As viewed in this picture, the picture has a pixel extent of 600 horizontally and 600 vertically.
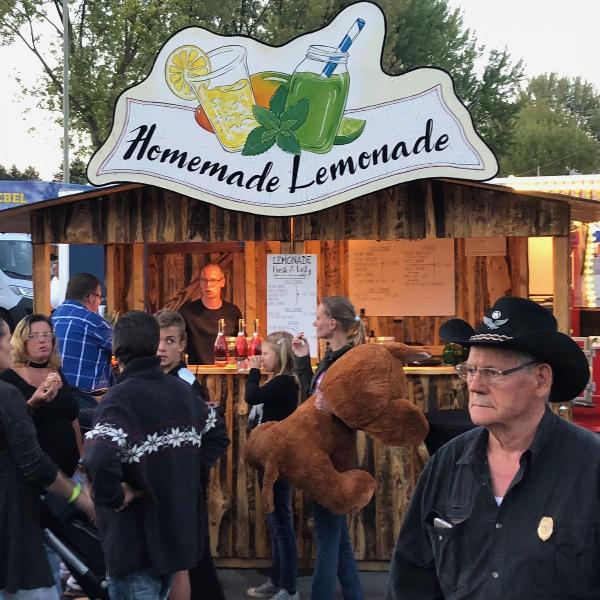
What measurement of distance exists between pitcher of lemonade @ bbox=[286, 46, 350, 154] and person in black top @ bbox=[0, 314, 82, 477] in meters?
2.32

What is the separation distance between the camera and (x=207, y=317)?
9258 millimetres

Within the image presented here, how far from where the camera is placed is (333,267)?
9.77m

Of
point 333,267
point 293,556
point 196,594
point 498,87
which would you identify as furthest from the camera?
point 498,87

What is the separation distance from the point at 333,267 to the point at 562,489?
7375 mm

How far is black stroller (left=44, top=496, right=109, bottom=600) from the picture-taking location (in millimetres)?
4633

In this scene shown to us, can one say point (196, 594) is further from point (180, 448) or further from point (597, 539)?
point (597, 539)

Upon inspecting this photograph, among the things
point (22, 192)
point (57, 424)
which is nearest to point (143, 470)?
point (57, 424)

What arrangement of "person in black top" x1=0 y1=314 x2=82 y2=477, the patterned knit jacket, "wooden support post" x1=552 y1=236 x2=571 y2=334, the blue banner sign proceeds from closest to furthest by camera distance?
the patterned knit jacket → "person in black top" x1=0 y1=314 x2=82 y2=477 → "wooden support post" x1=552 y1=236 x2=571 y2=334 → the blue banner sign

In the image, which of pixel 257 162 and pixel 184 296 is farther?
pixel 184 296

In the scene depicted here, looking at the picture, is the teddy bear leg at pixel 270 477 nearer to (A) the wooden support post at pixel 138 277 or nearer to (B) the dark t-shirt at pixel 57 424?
(B) the dark t-shirt at pixel 57 424

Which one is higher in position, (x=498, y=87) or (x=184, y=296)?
(x=498, y=87)

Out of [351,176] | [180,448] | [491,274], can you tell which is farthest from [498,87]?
[180,448]

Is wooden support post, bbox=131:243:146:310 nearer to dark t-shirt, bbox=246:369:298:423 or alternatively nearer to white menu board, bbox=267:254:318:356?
white menu board, bbox=267:254:318:356

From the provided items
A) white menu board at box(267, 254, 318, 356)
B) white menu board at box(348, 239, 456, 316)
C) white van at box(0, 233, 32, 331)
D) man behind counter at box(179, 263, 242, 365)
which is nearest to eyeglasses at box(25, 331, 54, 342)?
white menu board at box(267, 254, 318, 356)
